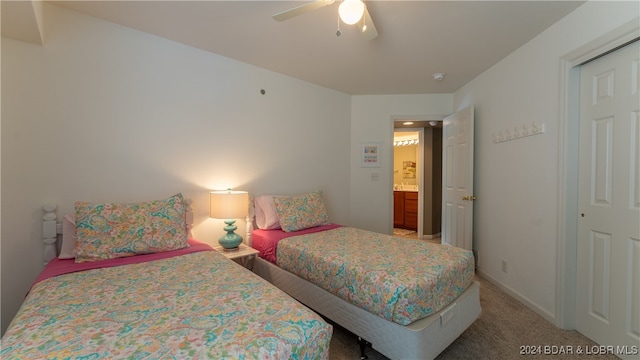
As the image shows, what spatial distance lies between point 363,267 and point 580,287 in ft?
5.52

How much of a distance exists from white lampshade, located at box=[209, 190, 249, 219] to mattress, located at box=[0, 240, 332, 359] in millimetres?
909

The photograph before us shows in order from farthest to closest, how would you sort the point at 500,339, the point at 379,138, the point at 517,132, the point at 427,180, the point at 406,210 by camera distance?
1. the point at 406,210
2. the point at 427,180
3. the point at 379,138
4. the point at 517,132
5. the point at 500,339

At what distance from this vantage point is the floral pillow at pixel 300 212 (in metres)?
2.74

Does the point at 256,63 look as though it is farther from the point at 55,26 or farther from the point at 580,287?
the point at 580,287

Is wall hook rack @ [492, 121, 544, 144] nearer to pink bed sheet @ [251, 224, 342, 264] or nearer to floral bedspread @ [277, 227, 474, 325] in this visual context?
floral bedspread @ [277, 227, 474, 325]

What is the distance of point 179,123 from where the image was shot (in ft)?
8.19

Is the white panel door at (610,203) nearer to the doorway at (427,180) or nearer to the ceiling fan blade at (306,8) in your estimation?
the ceiling fan blade at (306,8)

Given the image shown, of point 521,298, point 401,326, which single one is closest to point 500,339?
point 521,298

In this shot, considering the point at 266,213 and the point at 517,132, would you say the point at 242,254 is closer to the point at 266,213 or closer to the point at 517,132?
the point at 266,213

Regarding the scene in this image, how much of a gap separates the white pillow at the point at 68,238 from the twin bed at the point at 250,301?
3.3 inches

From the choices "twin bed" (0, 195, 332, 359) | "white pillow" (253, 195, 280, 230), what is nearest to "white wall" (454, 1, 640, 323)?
"twin bed" (0, 195, 332, 359)

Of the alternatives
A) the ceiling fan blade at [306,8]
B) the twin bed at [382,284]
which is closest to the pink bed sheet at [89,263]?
the twin bed at [382,284]

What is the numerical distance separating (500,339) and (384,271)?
1106mm

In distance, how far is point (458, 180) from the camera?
3453 millimetres
